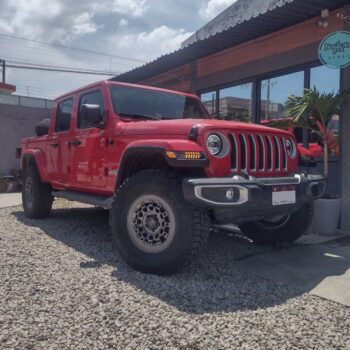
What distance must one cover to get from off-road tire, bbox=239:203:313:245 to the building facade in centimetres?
166

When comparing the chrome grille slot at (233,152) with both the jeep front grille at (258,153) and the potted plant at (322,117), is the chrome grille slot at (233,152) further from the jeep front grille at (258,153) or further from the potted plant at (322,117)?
the potted plant at (322,117)

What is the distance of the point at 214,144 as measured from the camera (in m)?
3.59

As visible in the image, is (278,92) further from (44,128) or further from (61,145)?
(44,128)

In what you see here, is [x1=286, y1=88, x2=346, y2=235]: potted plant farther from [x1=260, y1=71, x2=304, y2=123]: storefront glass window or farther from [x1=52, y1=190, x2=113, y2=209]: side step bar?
[x1=52, y1=190, x2=113, y2=209]: side step bar

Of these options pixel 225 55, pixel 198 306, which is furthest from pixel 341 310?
pixel 225 55

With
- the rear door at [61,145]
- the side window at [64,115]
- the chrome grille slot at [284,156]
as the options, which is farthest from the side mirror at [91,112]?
the chrome grille slot at [284,156]

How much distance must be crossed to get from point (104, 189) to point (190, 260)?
167 centimetres

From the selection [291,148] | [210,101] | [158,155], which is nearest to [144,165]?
[158,155]

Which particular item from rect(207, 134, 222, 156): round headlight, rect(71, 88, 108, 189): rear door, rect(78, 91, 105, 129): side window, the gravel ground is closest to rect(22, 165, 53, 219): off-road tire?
rect(71, 88, 108, 189): rear door

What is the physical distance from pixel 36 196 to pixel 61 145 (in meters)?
1.24

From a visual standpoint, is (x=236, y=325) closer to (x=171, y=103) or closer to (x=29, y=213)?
(x=171, y=103)

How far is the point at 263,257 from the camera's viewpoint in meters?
4.36

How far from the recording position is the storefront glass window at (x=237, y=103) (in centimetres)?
796

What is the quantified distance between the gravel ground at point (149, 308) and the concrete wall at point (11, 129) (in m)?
9.36
